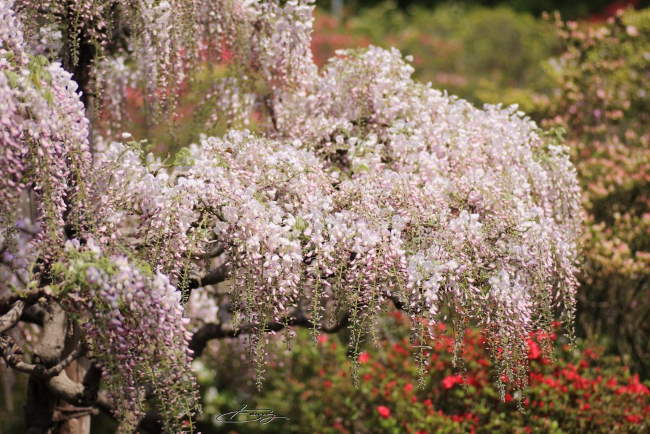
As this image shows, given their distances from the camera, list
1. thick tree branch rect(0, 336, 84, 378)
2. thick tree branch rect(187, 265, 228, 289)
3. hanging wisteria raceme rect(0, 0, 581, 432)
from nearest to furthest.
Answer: hanging wisteria raceme rect(0, 0, 581, 432), thick tree branch rect(0, 336, 84, 378), thick tree branch rect(187, 265, 228, 289)

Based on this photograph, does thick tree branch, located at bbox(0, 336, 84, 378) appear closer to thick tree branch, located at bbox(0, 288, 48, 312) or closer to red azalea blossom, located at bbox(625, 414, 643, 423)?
thick tree branch, located at bbox(0, 288, 48, 312)

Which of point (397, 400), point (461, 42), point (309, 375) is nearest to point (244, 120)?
point (397, 400)

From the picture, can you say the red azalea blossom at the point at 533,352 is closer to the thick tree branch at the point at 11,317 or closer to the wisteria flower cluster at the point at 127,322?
the wisteria flower cluster at the point at 127,322

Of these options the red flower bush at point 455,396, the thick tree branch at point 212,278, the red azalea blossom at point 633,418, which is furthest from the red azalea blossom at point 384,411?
the thick tree branch at point 212,278

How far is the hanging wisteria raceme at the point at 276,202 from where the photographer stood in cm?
386

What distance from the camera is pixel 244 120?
606cm

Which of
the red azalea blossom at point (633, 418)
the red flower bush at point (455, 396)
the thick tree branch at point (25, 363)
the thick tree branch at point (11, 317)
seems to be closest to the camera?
the thick tree branch at point (11, 317)

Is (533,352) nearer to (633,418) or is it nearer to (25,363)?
(633,418)

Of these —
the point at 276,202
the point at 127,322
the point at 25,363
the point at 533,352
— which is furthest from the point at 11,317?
the point at 533,352

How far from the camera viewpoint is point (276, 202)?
4633 millimetres

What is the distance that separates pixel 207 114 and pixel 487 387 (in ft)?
11.0

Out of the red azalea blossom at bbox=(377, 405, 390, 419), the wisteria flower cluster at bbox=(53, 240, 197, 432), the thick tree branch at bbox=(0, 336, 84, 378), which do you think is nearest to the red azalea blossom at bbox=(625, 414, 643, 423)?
the red azalea blossom at bbox=(377, 405, 390, 419)

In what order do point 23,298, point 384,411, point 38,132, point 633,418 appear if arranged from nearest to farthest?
point 38,132, point 23,298, point 633,418, point 384,411

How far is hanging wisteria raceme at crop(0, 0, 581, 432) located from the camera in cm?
386
